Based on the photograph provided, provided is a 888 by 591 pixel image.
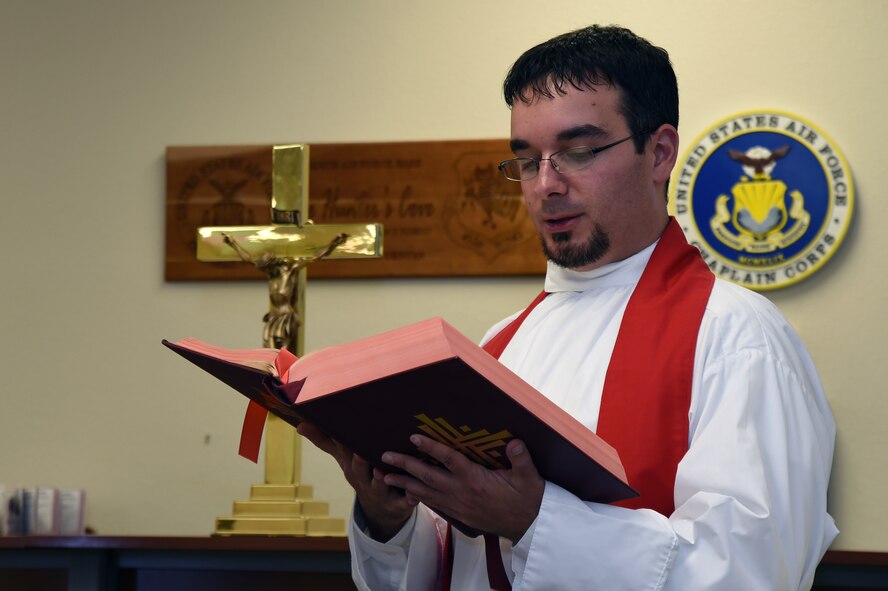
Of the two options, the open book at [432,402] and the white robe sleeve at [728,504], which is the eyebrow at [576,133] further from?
the open book at [432,402]

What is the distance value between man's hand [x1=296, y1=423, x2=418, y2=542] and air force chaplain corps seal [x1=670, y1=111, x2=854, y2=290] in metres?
2.46

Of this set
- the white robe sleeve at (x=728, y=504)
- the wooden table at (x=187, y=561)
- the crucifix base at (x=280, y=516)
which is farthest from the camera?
the crucifix base at (x=280, y=516)

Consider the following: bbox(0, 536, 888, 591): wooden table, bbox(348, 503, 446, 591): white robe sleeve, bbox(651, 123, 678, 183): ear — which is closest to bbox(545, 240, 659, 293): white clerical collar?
bbox(651, 123, 678, 183): ear

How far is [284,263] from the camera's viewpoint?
359cm

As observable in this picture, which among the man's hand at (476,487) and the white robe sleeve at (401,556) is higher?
the man's hand at (476,487)

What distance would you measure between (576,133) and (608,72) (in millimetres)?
158

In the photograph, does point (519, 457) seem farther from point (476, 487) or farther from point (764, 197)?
point (764, 197)

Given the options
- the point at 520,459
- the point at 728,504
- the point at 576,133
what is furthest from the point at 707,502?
the point at 576,133

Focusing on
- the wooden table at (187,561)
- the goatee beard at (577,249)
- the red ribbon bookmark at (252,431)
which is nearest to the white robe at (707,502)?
the goatee beard at (577,249)

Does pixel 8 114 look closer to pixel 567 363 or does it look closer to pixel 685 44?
pixel 685 44

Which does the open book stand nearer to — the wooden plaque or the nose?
the nose

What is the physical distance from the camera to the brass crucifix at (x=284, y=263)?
11.1ft

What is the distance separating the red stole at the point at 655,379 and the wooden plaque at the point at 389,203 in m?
2.04

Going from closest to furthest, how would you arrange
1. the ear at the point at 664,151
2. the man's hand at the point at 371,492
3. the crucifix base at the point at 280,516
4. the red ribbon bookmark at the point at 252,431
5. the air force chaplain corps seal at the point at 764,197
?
1. the man's hand at the point at 371,492
2. the red ribbon bookmark at the point at 252,431
3. the ear at the point at 664,151
4. the crucifix base at the point at 280,516
5. the air force chaplain corps seal at the point at 764,197
